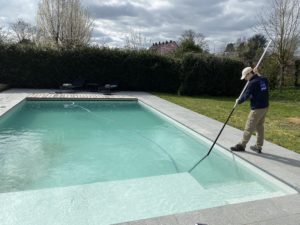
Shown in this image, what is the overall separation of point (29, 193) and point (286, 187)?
3.58 meters

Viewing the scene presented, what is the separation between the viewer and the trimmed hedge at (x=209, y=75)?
51.2 ft

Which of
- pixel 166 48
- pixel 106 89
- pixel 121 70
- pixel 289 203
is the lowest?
pixel 289 203

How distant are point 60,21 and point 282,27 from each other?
15980 millimetres

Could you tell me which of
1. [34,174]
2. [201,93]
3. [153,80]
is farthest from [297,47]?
[34,174]

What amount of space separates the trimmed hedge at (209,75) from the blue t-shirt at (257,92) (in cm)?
1046

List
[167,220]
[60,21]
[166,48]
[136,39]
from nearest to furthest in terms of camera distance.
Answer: [167,220] < [60,21] < [136,39] < [166,48]

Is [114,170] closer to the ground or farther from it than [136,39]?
closer to the ground

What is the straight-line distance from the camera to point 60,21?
22.4 metres

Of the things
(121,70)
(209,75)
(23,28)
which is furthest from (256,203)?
(23,28)

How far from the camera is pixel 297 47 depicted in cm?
1973

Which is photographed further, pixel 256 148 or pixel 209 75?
pixel 209 75

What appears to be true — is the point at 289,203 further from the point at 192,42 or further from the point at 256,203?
the point at 192,42

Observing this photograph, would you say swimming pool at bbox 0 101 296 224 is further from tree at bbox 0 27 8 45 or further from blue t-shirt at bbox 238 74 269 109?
tree at bbox 0 27 8 45

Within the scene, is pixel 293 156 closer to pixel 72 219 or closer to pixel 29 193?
pixel 72 219
